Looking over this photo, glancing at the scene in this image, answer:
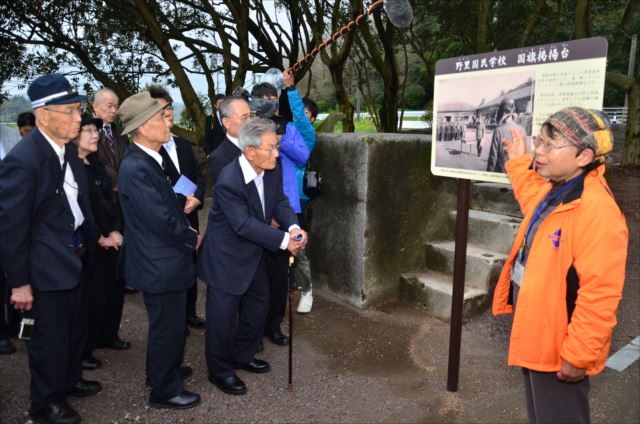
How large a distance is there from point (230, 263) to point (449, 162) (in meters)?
1.60

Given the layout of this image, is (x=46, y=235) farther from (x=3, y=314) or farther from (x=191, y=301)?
(x=191, y=301)

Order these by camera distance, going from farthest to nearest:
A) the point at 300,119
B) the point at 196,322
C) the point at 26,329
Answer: the point at 196,322 < the point at 300,119 < the point at 26,329

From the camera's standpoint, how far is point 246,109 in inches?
144

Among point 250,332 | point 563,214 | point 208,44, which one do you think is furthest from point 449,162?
point 208,44

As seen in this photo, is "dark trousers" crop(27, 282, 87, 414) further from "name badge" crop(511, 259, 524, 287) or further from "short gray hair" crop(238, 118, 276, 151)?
"name badge" crop(511, 259, 524, 287)

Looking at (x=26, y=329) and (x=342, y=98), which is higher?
(x=342, y=98)

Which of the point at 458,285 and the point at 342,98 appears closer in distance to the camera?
the point at 458,285

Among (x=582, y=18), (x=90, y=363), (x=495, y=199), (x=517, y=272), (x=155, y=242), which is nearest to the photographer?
(x=517, y=272)

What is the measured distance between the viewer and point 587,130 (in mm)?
1985

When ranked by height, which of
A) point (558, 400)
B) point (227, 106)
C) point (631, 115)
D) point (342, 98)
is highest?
point (342, 98)

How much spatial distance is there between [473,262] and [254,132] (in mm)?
2543

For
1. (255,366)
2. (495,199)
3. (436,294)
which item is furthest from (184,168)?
(495,199)

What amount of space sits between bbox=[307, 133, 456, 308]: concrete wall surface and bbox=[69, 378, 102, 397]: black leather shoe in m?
2.38

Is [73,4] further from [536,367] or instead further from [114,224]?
[536,367]
